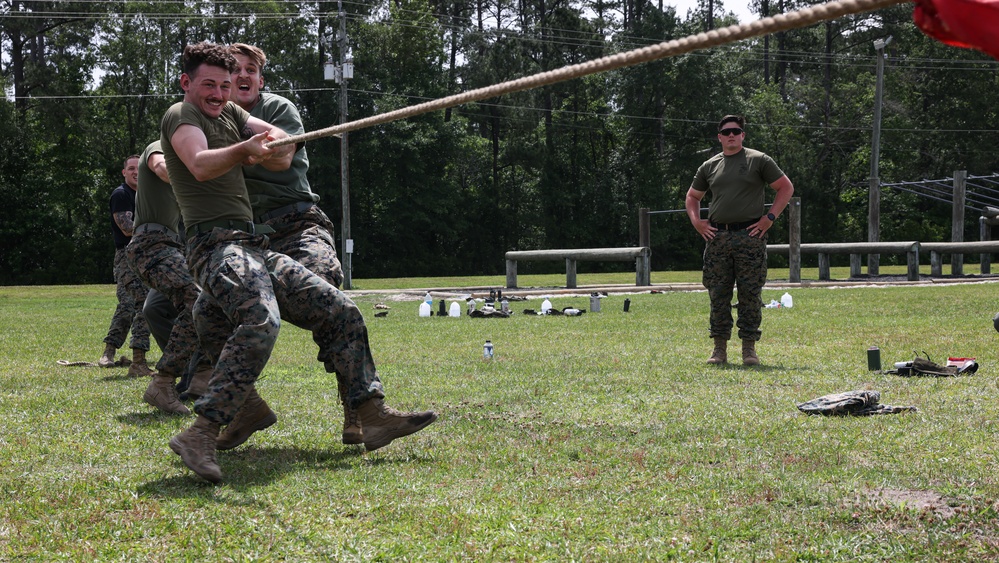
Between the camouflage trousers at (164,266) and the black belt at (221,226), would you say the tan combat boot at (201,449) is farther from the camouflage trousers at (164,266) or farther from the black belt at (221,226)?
the camouflage trousers at (164,266)

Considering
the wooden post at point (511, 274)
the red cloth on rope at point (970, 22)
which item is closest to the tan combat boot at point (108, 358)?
the red cloth on rope at point (970, 22)

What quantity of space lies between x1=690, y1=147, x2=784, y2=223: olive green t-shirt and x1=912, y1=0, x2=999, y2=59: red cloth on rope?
607 cm

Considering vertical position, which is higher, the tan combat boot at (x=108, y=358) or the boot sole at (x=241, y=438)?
the boot sole at (x=241, y=438)

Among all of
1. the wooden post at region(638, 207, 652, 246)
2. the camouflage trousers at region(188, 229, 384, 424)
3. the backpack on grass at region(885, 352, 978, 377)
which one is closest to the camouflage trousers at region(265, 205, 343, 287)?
the camouflage trousers at region(188, 229, 384, 424)

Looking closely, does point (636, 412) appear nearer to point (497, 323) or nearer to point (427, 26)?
point (497, 323)

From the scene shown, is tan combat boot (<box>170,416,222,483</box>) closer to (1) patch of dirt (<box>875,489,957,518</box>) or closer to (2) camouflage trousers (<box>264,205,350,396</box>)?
(2) camouflage trousers (<box>264,205,350,396</box>)

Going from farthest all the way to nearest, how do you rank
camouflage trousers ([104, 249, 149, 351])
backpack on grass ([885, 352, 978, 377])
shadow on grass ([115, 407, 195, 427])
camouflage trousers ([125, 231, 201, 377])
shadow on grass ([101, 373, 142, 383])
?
1. camouflage trousers ([104, 249, 149, 351])
2. shadow on grass ([101, 373, 142, 383])
3. backpack on grass ([885, 352, 978, 377])
4. camouflage trousers ([125, 231, 201, 377])
5. shadow on grass ([115, 407, 195, 427])

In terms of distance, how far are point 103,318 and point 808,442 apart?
1337 cm

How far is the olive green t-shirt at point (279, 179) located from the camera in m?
5.15

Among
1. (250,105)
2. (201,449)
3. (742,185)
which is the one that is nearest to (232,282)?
(201,449)

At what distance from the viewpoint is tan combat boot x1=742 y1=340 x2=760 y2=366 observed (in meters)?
7.98

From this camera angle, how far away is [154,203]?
672 cm

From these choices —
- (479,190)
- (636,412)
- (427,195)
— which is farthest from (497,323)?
(479,190)

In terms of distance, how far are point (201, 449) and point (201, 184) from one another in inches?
48.7
